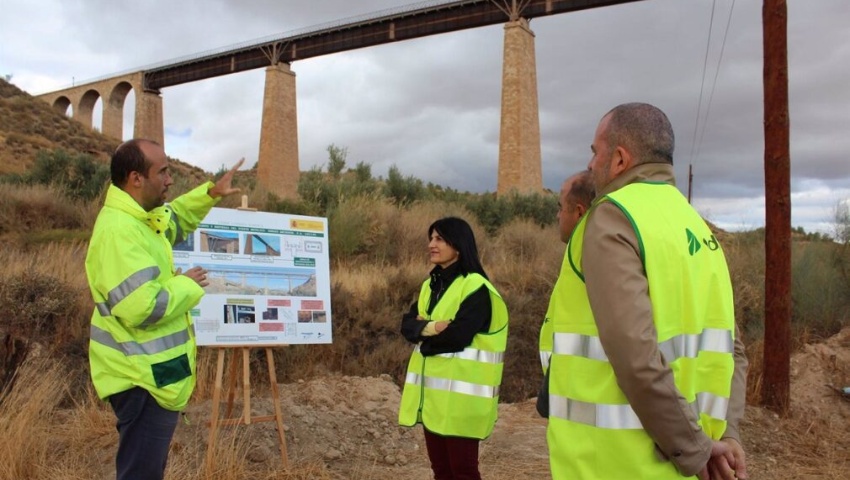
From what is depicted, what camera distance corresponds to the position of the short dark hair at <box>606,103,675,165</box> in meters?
2.12

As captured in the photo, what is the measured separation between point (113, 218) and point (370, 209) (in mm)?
10878

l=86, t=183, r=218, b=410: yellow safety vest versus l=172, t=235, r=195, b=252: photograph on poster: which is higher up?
l=172, t=235, r=195, b=252: photograph on poster

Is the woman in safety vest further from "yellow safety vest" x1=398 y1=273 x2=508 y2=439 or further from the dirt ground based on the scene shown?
the dirt ground

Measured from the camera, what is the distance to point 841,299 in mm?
9688

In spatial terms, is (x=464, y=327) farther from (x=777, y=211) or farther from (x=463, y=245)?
(x=777, y=211)

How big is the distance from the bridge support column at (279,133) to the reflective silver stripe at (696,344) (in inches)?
1120

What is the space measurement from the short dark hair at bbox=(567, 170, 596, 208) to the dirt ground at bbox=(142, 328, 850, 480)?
335 centimetres

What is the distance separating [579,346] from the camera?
2059 mm

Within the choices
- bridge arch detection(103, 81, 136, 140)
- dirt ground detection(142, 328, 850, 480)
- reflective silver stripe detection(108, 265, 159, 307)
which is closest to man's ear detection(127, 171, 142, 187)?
reflective silver stripe detection(108, 265, 159, 307)

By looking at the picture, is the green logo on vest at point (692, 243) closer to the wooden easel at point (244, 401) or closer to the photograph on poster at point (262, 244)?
the wooden easel at point (244, 401)

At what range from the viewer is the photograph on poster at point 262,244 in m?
5.24

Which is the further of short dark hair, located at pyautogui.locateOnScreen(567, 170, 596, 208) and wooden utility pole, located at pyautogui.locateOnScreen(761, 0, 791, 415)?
wooden utility pole, located at pyautogui.locateOnScreen(761, 0, 791, 415)

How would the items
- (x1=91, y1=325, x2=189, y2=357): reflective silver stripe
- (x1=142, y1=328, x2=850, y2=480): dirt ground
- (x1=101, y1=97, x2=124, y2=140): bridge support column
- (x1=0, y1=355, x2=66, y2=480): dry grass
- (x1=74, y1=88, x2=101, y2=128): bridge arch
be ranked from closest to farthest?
(x1=91, y1=325, x2=189, y2=357): reflective silver stripe
(x1=0, y1=355, x2=66, y2=480): dry grass
(x1=142, y1=328, x2=850, y2=480): dirt ground
(x1=101, y1=97, x2=124, y2=140): bridge support column
(x1=74, y1=88, x2=101, y2=128): bridge arch

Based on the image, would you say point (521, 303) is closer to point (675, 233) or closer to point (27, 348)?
point (27, 348)
